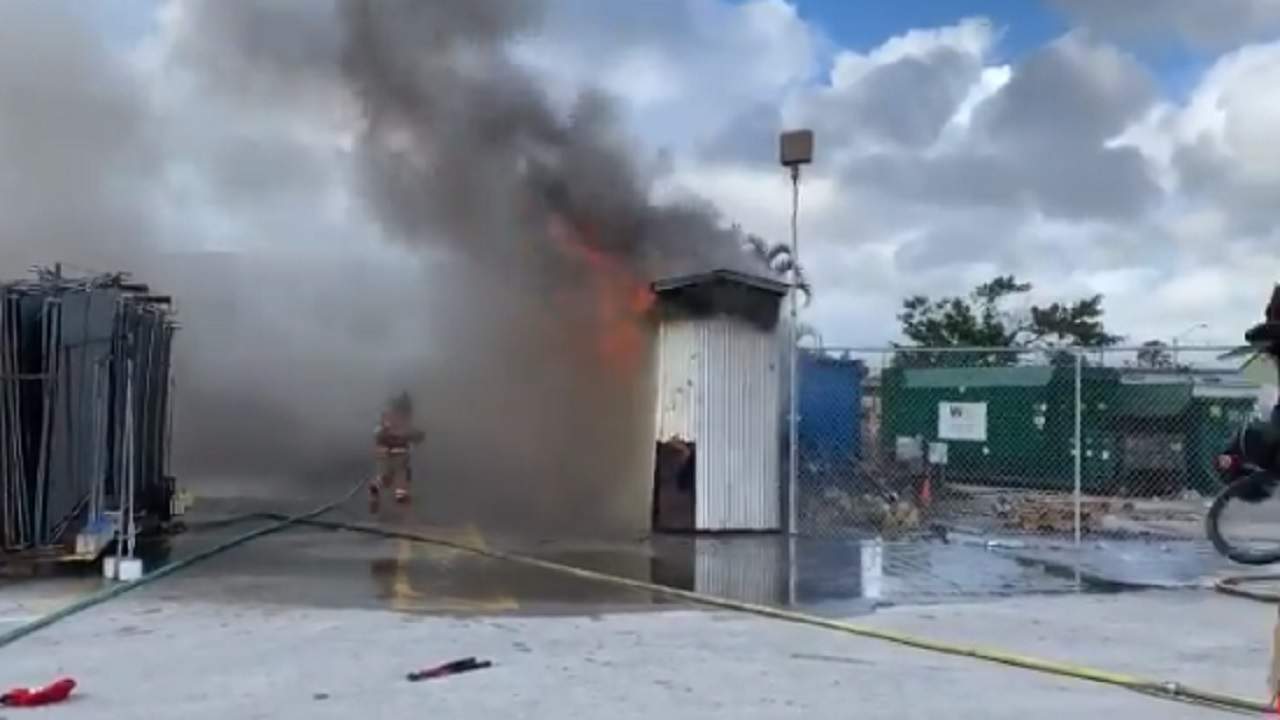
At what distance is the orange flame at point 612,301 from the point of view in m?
17.4

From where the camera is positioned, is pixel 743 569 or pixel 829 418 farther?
pixel 829 418

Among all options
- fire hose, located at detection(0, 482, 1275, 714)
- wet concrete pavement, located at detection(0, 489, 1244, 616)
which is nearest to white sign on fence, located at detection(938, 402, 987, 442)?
wet concrete pavement, located at detection(0, 489, 1244, 616)

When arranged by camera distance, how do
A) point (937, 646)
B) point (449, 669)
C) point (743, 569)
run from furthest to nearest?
point (743, 569), point (937, 646), point (449, 669)

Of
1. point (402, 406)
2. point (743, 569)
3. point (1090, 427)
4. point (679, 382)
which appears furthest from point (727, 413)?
point (1090, 427)

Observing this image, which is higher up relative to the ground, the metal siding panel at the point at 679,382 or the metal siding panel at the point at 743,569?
the metal siding panel at the point at 679,382

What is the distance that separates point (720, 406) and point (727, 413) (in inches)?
4.2

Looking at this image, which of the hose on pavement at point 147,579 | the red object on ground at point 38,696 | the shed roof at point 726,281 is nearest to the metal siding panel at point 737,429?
the shed roof at point 726,281

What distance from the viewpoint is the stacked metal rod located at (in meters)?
11.6

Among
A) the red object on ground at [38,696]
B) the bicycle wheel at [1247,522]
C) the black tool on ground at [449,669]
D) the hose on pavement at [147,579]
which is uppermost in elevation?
the bicycle wheel at [1247,522]

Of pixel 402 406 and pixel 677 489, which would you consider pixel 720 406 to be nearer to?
pixel 677 489

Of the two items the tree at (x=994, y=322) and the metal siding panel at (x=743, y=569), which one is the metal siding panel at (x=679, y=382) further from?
the tree at (x=994, y=322)

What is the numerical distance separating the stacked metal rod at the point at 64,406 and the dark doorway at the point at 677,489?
18.3ft

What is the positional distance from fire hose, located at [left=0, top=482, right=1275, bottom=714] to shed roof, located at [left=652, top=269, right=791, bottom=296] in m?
3.72

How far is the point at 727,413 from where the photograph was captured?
16.0 meters
